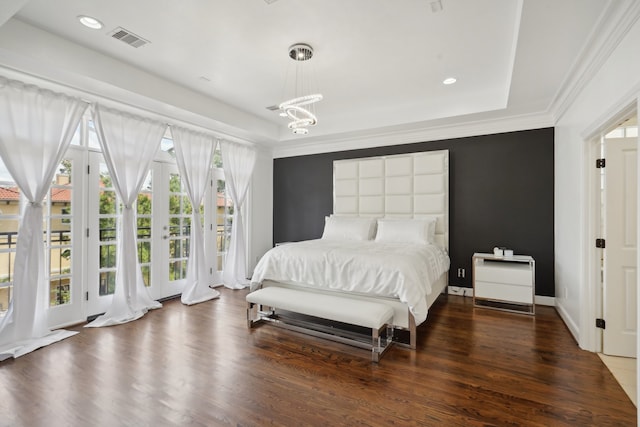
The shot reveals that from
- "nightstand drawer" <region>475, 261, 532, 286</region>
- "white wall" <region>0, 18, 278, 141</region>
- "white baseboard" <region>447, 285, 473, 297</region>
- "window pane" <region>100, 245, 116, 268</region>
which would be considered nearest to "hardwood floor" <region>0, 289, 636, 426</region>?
"nightstand drawer" <region>475, 261, 532, 286</region>

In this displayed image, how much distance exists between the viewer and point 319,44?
112 inches

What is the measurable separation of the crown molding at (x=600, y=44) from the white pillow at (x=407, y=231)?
209 cm

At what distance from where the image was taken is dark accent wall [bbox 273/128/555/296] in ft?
13.2

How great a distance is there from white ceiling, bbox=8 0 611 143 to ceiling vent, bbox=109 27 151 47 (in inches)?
2.0

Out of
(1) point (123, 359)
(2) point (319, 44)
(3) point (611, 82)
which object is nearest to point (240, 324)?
(1) point (123, 359)

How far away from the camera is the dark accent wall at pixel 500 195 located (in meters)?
4.02

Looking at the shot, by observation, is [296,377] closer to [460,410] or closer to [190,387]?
[190,387]

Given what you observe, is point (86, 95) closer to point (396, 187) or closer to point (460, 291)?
point (396, 187)

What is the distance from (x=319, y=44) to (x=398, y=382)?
2.98m

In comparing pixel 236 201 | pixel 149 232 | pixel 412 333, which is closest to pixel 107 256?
pixel 149 232

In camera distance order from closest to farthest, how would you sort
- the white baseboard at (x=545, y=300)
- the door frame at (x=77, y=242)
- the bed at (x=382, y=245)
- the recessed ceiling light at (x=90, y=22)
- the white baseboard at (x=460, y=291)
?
the recessed ceiling light at (x=90, y=22) < the bed at (x=382, y=245) < the door frame at (x=77, y=242) < the white baseboard at (x=545, y=300) < the white baseboard at (x=460, y=291)

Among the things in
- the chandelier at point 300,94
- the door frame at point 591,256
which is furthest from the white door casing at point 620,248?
the chandelier at point 300,94

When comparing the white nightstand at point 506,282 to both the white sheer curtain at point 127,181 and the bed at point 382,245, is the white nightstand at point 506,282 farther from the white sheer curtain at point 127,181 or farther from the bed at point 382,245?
the white sheer curtain at point 127,181

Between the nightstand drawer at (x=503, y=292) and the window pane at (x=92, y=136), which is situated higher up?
the window pane at (x=92, y=136)
